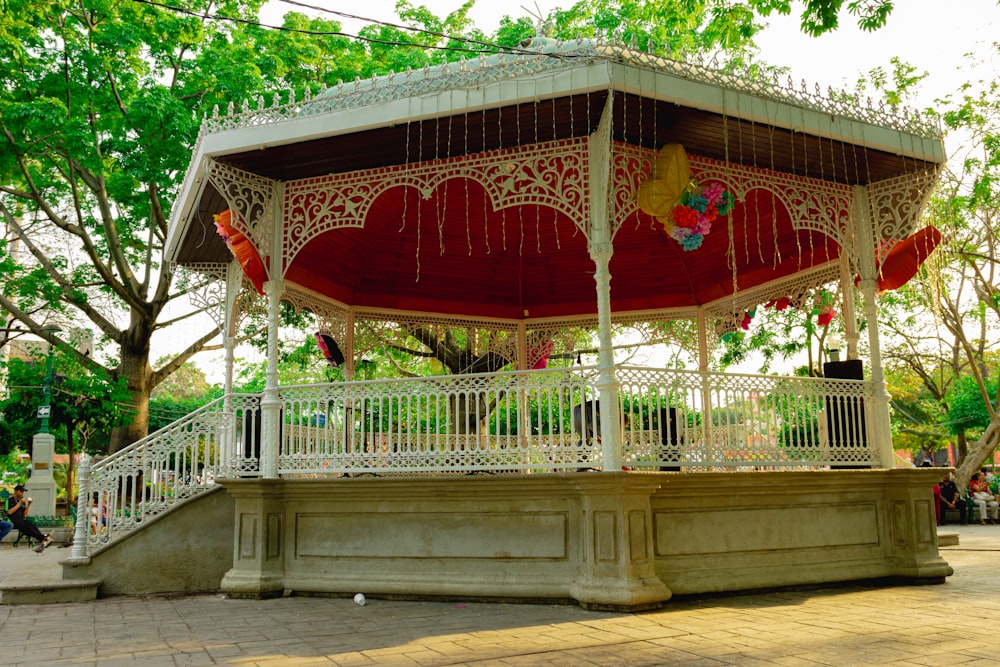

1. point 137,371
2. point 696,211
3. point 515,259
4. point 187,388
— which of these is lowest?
point 137,371

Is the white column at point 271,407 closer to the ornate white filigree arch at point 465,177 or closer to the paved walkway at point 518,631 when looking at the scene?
the ornate white filigree arch at point 465,177

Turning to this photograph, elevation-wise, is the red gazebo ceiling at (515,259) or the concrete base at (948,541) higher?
the red gazebo ceiling at (515,259)

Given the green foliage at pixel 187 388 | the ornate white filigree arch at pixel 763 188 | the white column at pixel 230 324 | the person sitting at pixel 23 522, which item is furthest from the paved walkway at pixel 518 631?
the green foliage at pixel 187 388

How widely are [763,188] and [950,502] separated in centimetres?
1390

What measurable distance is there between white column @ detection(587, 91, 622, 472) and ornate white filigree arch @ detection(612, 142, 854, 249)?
156 mm

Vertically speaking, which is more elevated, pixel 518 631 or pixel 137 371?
pixel 137 371

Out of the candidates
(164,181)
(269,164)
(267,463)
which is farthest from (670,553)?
(164,181)

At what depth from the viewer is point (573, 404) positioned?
7.54 m

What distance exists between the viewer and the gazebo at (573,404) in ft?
23.6

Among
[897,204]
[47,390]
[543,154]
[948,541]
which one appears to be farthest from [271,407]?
[47,390]

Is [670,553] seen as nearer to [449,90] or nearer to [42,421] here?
[449,90]

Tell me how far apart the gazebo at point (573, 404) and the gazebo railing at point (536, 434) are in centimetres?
3

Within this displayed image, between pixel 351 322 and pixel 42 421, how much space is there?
1008 cm

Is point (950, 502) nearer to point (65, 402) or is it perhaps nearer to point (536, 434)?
point (536, 434)
